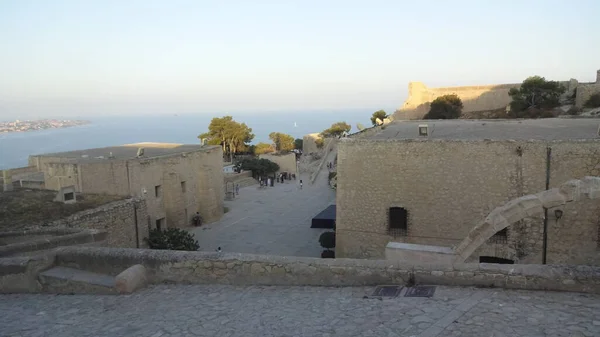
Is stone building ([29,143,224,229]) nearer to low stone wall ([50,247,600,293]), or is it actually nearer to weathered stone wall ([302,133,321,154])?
low stone wall ([50,247,600,293])

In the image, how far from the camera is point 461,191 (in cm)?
1375

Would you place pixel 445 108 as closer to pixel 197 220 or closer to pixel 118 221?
pixel 197 220

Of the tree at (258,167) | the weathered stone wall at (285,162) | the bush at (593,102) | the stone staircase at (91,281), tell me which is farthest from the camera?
the weathered stone wall at (285,162)

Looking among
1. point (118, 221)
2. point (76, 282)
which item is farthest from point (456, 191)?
point (118, 221)

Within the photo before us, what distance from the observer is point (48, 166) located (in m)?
18.6

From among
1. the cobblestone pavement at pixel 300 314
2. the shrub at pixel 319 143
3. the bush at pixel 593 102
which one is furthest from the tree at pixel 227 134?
the cobblestone pavement at pixel 300 314

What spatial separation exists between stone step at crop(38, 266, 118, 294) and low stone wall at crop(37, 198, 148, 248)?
6.77 m

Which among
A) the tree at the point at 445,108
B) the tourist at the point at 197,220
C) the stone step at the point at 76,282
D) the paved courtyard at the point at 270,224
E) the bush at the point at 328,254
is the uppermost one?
the tree at the point at 445,108

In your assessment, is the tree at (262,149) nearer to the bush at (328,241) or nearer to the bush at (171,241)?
the bush at (328,241)

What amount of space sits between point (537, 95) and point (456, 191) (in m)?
34.4

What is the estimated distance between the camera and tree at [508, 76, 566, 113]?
4175 cm

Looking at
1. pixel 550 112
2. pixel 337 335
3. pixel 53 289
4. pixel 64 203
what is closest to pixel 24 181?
pixel 64 203

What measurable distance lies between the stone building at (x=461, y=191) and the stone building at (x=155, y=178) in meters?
8.80

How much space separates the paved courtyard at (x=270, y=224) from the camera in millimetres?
19797
